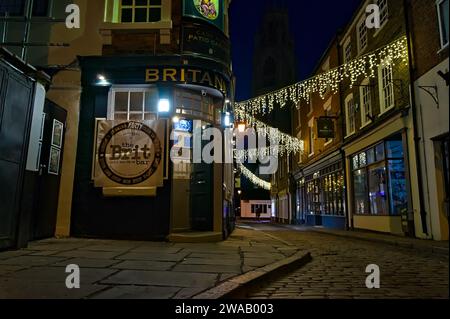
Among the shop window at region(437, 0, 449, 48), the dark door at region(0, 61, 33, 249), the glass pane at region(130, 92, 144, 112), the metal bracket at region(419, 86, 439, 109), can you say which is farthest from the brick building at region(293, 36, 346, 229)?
the dark door at region(0, 61, 33, 249)

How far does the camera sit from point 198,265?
557 centimetres

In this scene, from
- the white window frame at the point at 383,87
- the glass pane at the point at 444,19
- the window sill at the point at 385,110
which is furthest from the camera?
the white window frame at the point at 383,87

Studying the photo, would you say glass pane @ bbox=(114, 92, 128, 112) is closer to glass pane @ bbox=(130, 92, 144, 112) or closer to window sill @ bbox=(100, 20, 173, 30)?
glass pane @ bbox=(130, 92, 144, 112)

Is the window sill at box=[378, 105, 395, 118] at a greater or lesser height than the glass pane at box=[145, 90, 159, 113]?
greater

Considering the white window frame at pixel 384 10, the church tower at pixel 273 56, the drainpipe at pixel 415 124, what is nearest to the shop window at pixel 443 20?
the drainpipe at pixel 415 124

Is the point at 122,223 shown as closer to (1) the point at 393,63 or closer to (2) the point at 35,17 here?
(2) the point at 35,17

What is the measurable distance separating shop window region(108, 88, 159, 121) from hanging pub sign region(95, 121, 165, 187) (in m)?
0.34

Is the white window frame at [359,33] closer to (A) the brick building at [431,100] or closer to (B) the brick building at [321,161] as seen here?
(B) the brick building at [321,161]

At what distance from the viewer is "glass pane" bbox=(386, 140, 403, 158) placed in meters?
14.1

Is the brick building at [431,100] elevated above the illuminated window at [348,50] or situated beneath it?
situated beneath

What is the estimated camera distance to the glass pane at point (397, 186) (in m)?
13.4

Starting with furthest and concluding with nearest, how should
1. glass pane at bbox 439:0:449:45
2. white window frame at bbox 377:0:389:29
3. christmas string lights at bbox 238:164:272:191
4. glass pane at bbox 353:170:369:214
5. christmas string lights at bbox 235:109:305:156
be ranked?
christmas string lights at bbox 238:164:272:191, christmas string lights at bbox 235:109:305:156, glass pane at bbox 353:170:369:214, white window frame at bbox 377:0:389:29, glass pane at bbox 439:0:449:45

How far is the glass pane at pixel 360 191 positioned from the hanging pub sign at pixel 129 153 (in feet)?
35.7
